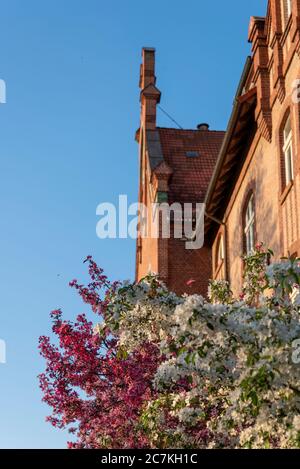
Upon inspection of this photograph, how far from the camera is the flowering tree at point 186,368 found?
8094 mm

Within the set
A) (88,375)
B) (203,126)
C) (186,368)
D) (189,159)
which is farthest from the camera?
(203,126)

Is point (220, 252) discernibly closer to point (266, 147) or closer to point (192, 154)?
point (192, 154)

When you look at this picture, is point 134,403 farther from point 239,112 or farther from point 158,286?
point 239,112

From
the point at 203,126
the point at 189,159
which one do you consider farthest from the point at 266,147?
the point at 203,126

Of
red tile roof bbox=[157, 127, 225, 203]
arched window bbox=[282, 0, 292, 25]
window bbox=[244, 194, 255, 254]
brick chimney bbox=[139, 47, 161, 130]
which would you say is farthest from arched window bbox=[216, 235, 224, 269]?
arched window bbox=[282, 0, 292, 25]

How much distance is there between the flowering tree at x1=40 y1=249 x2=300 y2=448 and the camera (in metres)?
8.09

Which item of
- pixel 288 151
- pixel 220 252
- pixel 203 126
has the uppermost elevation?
pixel 203 126

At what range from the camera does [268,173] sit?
17.6 meters

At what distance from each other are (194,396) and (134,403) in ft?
11.0

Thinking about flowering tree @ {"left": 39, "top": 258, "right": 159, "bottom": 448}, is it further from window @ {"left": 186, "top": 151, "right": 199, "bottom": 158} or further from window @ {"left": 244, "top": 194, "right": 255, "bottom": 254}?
window @ {"left": 186, "top": 151, "right": 199, "bottom": 158}

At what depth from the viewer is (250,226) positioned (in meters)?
19.9

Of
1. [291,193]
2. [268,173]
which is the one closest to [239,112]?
[268,173]

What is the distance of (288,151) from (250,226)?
391 cm

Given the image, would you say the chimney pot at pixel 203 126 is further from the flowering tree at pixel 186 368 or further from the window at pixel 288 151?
the flowering tree at pixel 186 368
